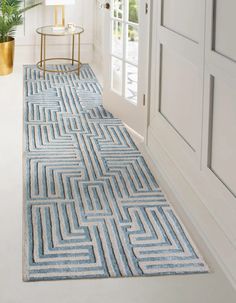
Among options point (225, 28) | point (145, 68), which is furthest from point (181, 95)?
point (145, 68)

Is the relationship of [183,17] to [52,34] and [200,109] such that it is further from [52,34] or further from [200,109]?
[52,34]

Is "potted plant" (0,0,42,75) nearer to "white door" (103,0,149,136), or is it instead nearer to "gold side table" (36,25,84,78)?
"gold side table" (36,25,84,78)

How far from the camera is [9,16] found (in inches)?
266

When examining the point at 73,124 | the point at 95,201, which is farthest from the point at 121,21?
the point at 95,201

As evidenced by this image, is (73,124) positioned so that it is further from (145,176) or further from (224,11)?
(224,11)

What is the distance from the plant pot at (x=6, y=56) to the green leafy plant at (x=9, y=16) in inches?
4.2

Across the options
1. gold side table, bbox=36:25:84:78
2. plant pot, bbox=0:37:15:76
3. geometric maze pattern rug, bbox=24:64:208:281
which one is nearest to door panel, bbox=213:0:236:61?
geometric maze pattern rug, bbox=24:64:208:281

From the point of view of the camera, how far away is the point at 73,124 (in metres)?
4.84

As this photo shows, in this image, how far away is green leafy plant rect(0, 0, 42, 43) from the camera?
6562mm

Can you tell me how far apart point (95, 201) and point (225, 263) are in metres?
0.96

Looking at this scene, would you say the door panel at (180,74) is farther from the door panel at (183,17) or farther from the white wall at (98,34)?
the white wall at (98,34)

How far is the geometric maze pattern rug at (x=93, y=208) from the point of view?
2.61 metres

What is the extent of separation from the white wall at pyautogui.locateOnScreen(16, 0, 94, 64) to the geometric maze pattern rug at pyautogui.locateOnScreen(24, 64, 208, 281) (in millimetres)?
2487

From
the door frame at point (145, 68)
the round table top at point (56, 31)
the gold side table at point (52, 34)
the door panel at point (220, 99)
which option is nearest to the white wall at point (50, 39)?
the gold side table at point (52, 34)
